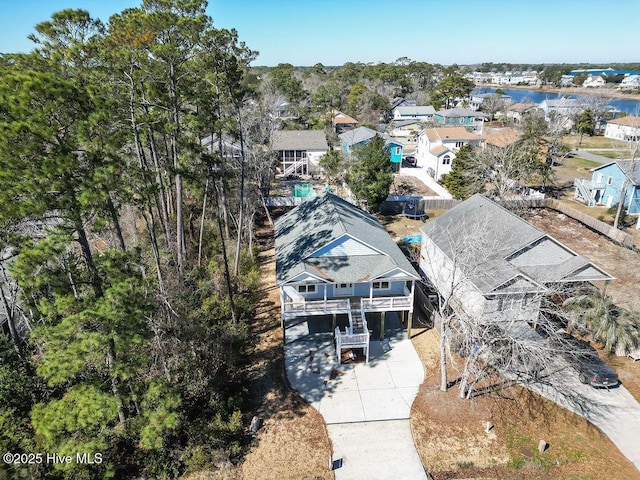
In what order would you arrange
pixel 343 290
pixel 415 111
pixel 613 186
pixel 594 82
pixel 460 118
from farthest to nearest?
1. pixel 594 82
2. pixel 415 111
3. pixel 460 118
4. pixel 613 186
5. pixel 343 290

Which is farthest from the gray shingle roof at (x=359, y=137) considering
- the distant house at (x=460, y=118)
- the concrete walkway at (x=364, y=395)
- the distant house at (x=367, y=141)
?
the concrete walkway at (x=364, y=395)

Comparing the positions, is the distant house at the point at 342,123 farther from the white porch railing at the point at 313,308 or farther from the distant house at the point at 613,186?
the white porch railing at the point at 313,308

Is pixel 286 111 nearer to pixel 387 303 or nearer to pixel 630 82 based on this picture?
pixel 387 303

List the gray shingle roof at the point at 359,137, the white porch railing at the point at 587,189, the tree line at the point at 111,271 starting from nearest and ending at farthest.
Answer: the tree line at the point at 111,271, the white porch railing at the point at 587,189, the gray shingle roof at the point at 359,137

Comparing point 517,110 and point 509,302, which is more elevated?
point 517,110

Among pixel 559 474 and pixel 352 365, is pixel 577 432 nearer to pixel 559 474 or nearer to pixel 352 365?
pixel 559 474

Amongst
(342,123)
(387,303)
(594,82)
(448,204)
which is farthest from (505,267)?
(594,82)

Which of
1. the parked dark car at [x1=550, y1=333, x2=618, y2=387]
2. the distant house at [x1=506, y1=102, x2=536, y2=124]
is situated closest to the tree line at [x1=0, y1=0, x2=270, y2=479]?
the parked dark car at [x1=550, y1=333, x2=618, y2=387]
